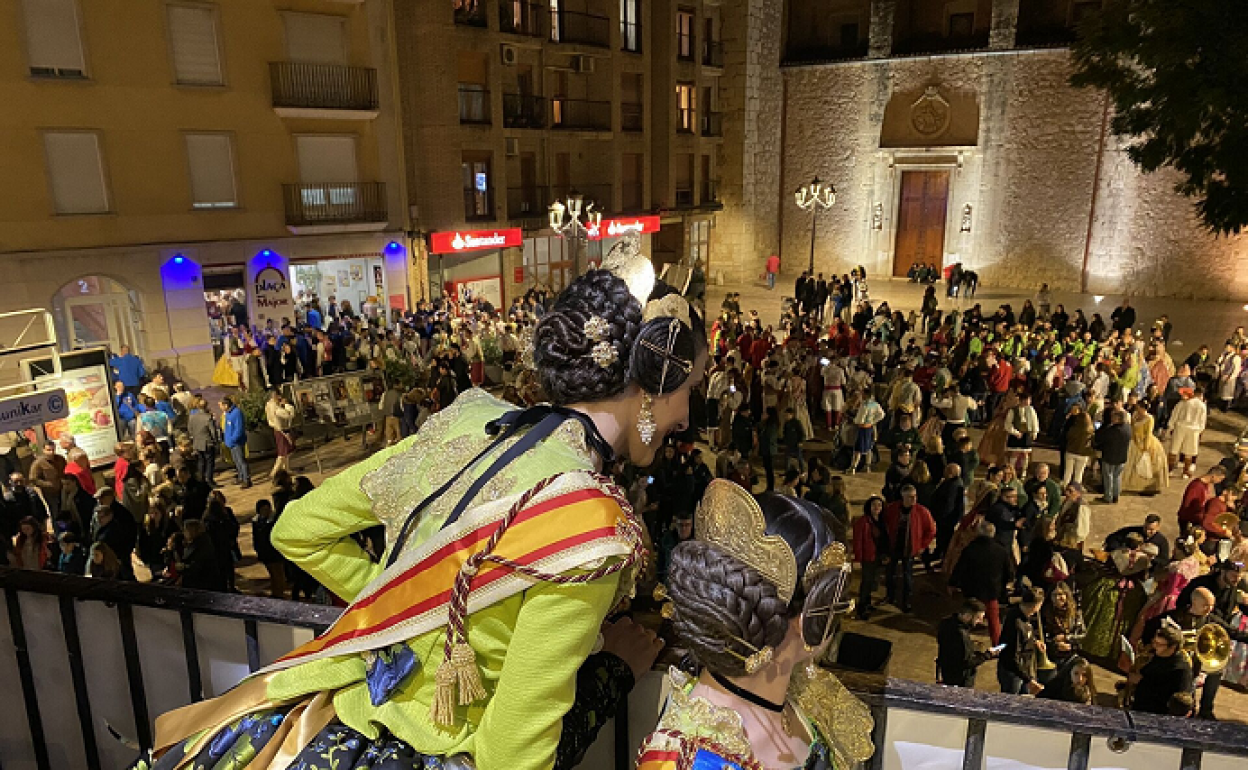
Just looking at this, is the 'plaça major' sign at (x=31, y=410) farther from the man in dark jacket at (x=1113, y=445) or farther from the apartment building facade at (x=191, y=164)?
the man in dark jacket at (x=1113, y=445)

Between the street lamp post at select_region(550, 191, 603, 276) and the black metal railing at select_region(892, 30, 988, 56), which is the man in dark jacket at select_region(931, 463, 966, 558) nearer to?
the street lamp post at select_region(550, 191, 603, 276)

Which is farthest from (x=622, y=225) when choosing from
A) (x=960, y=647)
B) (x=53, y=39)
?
(x=960, y=647)

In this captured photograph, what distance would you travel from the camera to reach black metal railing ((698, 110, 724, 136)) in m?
33.3

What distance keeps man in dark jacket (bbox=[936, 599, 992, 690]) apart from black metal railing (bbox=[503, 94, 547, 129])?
22.0 m

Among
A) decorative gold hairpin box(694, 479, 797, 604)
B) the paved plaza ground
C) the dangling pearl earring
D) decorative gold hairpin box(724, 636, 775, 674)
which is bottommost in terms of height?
the paved plaza ground

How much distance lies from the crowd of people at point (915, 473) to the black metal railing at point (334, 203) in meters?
2.78

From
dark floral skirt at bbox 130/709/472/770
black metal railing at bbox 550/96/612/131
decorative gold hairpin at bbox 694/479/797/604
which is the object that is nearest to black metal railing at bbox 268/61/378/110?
black metal railing at bbox 550/96/612/131

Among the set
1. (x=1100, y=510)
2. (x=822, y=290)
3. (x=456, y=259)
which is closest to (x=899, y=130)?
(x=822, y=290)

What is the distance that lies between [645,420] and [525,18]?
26.5m

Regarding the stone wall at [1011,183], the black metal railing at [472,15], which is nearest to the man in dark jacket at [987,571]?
the black metal railing at [472,15]

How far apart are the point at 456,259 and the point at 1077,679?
70.1 feet

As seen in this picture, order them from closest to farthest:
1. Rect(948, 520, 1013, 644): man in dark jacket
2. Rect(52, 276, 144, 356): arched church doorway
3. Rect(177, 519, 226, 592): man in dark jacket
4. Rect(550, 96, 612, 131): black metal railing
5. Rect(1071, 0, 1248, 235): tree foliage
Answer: Rect(177, 519, 226, 592): man in dark jacket < Rect(948, 520, 1013, 644): man in dark jacket < Rect(1071, 0, 1248, 235): tree foliage < Rect(52, 276, 144, 356): arched church doorway < Rect(550, 96, 612, 131): black metal railing

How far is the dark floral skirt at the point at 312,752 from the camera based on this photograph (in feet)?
6.37

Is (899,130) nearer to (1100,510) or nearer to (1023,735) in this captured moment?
(1100,510)
